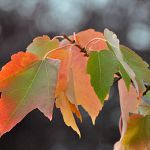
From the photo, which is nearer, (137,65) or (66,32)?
(137,65)

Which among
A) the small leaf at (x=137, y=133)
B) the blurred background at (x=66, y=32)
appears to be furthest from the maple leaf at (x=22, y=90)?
the blurred background at (x=66, y=32)

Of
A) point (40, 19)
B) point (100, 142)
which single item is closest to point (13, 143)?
point (100, 142)

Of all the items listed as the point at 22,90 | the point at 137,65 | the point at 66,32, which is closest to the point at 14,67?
the point at 22,90

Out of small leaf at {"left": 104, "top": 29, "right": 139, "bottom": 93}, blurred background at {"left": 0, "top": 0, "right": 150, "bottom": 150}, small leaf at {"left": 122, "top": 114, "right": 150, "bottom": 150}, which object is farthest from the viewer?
blurred background at {"left": 0, "top": 0, "right": 150, "bottom": 150}

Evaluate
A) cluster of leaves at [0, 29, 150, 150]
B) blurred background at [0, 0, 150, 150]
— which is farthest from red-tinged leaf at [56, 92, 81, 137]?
blurred background at [0, 0, 150, 150]

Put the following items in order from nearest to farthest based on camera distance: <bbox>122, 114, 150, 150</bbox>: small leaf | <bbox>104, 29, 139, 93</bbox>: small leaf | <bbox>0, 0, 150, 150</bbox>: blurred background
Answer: <bbox>104, 29, 139, 93</bbox>: small leaf
<bbox>122, 114, 150, 150</bbox>: small leaf
<bbox>0, 0, 150, 150</bbox>: blurred background

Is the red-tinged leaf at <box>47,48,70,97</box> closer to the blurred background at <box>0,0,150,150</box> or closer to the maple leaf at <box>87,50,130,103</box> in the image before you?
the maple leaf at <box>87,50,130,103</box>

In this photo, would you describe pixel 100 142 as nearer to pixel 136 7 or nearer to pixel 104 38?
pixel 136 7

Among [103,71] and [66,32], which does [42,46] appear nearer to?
[103,71]
